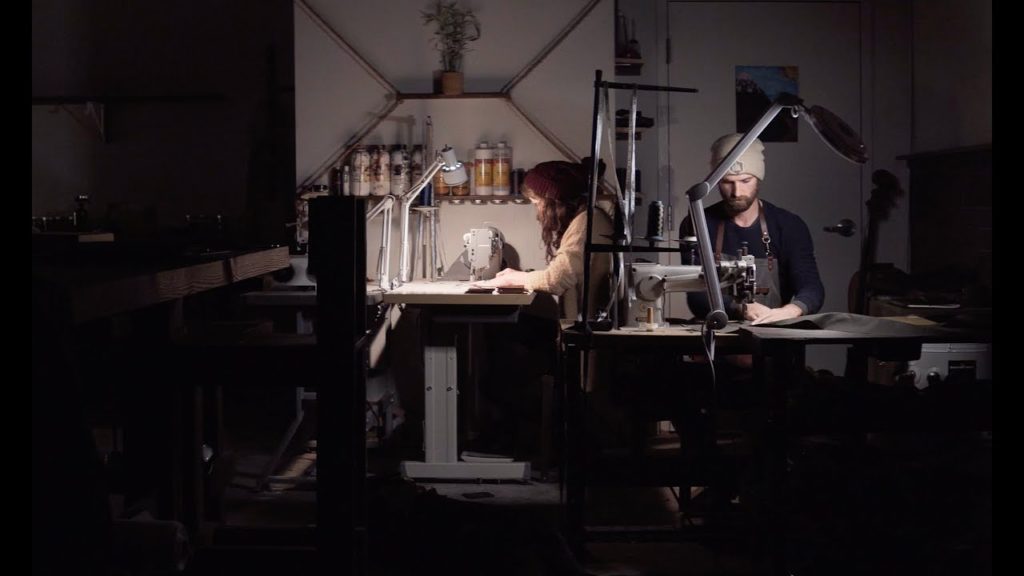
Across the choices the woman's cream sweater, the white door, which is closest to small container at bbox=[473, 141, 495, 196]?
the woman's cream sweater

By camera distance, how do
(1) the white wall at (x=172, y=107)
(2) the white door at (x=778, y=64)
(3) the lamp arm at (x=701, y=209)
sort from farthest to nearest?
1. (1) the white wall at (x=172, y=107)
2. (2) the white door at (x=778, y=64)
3. (3) the lamp arm at (x=701, y=209)

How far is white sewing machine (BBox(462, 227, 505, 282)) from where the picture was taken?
4.71m

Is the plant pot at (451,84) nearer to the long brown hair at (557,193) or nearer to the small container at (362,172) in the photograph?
the small container at (362,172)

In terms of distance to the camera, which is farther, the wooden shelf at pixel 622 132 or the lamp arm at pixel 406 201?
the wooden shelf at pixel 622 132

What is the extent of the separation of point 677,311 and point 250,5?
3055 millimetres

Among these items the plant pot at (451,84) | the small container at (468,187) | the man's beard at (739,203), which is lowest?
the man's beard at (739,203)

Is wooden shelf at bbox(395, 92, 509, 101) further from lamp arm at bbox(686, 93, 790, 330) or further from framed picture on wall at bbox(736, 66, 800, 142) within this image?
lamp arm at bbox(686, 93, 790, 330)

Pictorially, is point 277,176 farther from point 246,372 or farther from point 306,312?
point 246,372

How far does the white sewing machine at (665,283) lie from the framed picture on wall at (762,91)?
2.64 m

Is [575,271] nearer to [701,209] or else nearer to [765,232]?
[765,232]

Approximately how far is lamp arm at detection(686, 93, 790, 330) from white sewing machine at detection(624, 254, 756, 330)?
103mm

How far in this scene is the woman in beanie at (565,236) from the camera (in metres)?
4.27

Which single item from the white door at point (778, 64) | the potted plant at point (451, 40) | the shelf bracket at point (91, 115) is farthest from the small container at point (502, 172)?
the shelf bracket at point (91, 115)

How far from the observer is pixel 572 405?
11.0ft
